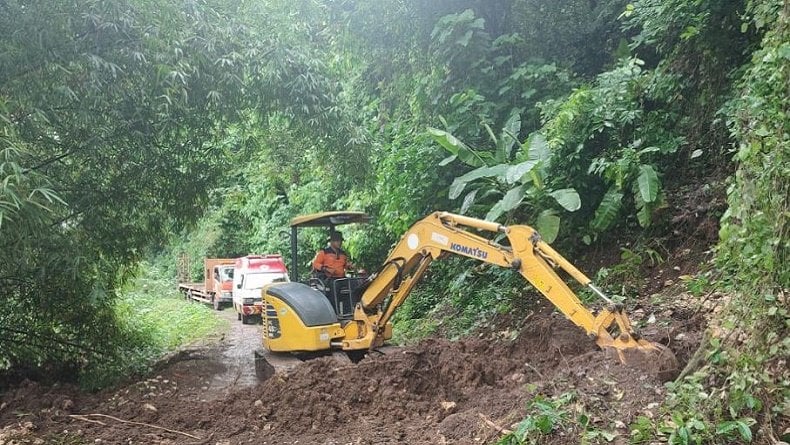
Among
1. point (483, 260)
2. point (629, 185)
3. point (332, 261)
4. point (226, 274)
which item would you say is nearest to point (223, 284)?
point (226, 274)

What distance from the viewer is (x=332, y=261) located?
328 inches

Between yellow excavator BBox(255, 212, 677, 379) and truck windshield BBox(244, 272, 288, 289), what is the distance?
9.17 meters

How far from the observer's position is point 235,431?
18.8ft

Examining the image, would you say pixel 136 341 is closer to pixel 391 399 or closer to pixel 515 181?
pixel 391 399

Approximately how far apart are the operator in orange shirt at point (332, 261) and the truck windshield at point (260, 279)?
9276mm

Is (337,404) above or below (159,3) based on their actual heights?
below

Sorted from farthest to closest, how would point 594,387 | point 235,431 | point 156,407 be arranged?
point 156,407, point 235,431, point 594,387

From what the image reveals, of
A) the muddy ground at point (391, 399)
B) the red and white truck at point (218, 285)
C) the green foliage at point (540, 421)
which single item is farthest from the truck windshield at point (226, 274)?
the green foliage at point (540, 421)

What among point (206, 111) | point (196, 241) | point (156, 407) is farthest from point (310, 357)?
point (196, 241)

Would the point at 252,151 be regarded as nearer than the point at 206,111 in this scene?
No

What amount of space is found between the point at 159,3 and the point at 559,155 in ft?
16.4

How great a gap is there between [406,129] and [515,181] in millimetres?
4101

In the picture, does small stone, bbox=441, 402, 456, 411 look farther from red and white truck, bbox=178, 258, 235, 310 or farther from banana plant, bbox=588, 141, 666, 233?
red and white truck, bbox=178, 258, 235, 310

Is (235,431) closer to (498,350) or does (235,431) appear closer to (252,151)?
(498,350)
